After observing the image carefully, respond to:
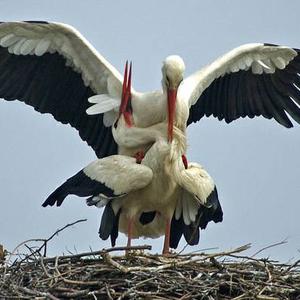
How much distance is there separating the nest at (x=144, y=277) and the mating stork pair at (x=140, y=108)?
101cm

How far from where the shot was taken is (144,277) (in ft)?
38.9

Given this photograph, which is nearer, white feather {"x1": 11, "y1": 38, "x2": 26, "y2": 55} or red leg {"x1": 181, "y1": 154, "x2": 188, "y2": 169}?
red leg {"x1": 181, "y1": 154, "x2": 188, "y2": 169}

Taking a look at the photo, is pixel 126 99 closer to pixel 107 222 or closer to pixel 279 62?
pixel 107 222

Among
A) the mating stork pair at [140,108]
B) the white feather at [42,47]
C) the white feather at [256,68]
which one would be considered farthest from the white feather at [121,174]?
the white feather at [256,68]

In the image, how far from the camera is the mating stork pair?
13109 millimetres

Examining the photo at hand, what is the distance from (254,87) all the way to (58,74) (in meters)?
1.64

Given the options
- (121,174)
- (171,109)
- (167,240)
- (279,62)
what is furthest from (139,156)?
(279,62)

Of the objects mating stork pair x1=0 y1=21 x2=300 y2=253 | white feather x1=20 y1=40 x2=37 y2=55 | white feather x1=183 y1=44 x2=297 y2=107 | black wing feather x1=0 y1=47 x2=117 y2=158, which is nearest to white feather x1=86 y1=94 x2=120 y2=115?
mating stork pair x1=0 y1=21 x2=300 y2=253

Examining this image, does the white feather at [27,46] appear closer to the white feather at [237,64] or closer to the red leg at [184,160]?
the white feather at [237,64]

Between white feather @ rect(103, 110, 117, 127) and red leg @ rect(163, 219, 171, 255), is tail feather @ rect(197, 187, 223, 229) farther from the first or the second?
white feather @ rect(103, 110, 117, 127)

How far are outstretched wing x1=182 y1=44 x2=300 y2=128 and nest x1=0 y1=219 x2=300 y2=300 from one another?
2.11m

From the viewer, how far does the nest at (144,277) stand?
11664 millimetres

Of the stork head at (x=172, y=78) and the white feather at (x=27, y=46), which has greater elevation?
the white feather at (x=27, y=46)

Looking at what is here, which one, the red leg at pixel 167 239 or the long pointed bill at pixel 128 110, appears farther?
the red leg at pixel 167 239
